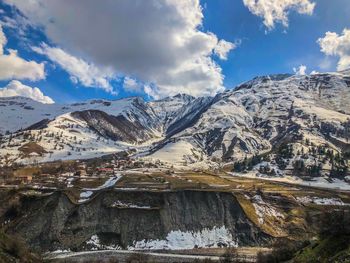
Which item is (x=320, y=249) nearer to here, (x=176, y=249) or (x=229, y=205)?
(x=176, y=249)

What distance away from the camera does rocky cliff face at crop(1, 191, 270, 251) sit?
13812cm

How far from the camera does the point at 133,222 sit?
478 ft

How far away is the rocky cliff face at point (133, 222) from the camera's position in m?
138

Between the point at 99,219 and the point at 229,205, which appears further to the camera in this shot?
the point at 229,205

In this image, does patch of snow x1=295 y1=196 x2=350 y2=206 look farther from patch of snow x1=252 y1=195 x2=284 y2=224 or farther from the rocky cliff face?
the rocky cliff face

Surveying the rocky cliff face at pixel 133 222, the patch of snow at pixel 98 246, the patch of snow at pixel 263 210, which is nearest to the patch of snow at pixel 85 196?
the rocky cliff face at pixel 133 222

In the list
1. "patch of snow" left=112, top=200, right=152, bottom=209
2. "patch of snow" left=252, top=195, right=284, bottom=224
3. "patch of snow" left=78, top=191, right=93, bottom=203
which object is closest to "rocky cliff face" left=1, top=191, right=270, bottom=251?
"patch of snow" left=112, top=200, right=152, bottom=209

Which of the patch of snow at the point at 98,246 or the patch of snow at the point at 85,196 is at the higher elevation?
the patch of snow at the point at 85,196

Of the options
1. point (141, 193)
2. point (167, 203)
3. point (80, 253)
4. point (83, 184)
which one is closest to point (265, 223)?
point (167, 203)

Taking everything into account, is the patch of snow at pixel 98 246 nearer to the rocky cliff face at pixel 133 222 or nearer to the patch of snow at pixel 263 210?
the rocky cliff face at pixel 133 222

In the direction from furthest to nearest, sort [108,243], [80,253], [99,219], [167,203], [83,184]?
1. [83,184]
2. [167,203]
3. [99,219]
4. [108,243]
5. [80,253]

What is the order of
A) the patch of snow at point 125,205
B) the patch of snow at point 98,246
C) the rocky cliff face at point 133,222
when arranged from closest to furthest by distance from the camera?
1. the patch of snow at point 98,246
2. the rocky cliff face at point 133,222
3. the patch of snow at point 125,205

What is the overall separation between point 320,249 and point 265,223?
106m

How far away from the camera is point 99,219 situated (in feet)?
484
